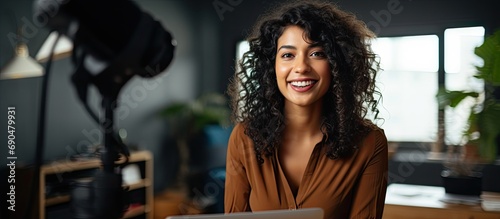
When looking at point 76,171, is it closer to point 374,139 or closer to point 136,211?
point 136,211

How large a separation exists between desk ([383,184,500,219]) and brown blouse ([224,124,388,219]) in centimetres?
95

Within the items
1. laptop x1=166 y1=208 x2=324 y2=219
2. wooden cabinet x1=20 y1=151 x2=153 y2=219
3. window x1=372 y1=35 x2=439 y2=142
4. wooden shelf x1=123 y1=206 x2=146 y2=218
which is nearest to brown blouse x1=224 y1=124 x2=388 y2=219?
laptop x1=166 y1=208 x2=324 y2=219

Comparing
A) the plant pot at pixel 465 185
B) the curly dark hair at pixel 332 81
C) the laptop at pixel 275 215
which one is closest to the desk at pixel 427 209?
the plant pot at pixel 465 185

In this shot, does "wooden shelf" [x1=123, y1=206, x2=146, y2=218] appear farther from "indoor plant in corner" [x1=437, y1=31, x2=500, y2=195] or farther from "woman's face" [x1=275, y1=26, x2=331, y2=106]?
"woman's face" [x1=275, y1=26, x2=331, y2=106]

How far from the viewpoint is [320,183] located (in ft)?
4.02

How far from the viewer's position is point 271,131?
51.9 inches

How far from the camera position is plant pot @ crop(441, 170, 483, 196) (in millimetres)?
2191

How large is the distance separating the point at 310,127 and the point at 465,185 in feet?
4.18

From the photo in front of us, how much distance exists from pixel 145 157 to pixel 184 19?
1.41 meters

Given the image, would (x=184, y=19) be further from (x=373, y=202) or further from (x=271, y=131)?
(x=373, y=202)

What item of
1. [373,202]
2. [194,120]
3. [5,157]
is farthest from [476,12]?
[5,157]

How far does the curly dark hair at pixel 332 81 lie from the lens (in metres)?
1.27

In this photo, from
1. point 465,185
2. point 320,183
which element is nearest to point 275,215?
point 320,183

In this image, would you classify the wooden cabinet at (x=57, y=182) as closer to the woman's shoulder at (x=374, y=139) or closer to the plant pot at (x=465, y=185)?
the woman's shoulder at (x=374, y=139)
